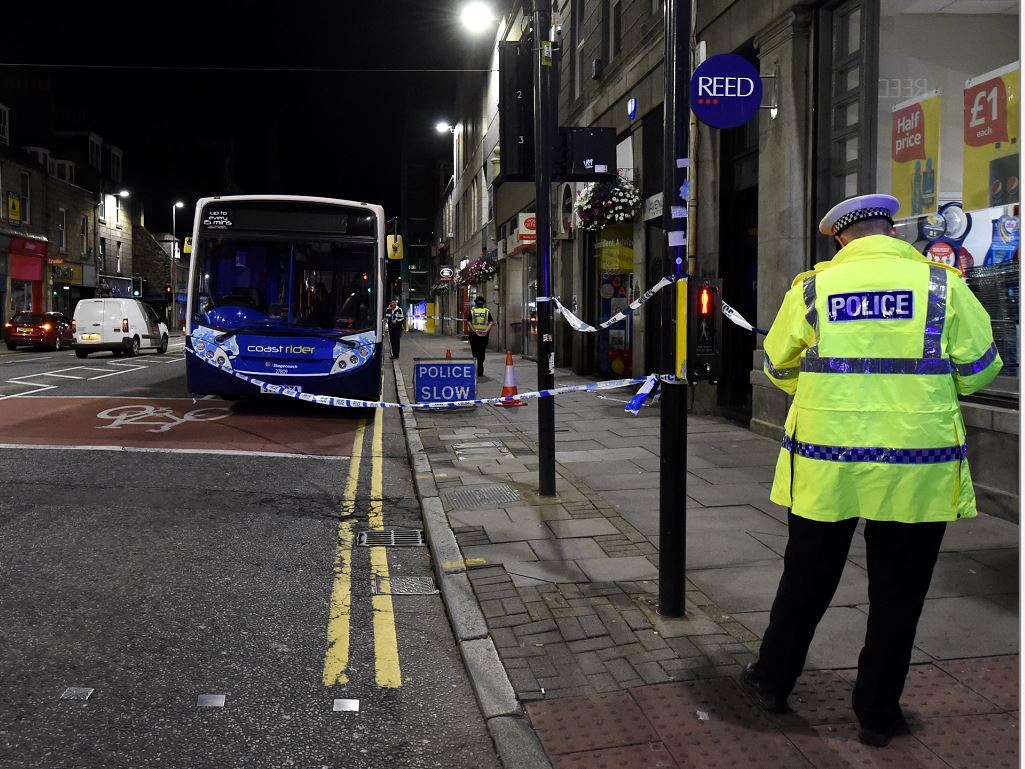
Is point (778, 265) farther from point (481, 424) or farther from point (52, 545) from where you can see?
point (52, 545)

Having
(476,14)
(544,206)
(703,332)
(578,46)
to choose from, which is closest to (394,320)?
(578,46)

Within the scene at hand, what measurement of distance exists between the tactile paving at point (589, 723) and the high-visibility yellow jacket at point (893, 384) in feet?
3.46

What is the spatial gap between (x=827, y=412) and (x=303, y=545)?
4017mm

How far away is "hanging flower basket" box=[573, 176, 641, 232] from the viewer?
14922 mm

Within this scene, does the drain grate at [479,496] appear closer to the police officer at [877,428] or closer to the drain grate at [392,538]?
the drain grate at [392,538]

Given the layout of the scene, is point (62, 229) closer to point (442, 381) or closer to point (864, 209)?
point (442, 381)

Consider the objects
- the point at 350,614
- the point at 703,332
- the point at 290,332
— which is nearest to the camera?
the point at 703,332

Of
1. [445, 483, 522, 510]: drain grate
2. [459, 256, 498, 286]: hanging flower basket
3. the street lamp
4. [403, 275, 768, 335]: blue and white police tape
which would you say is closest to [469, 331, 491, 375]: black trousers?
[403, 275, 768, 335]: blue and white police tape

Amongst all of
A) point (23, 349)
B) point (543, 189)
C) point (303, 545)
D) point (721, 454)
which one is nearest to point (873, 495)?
point (303, 545)

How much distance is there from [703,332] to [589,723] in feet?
6.11

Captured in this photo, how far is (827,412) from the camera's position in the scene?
3.13 metres

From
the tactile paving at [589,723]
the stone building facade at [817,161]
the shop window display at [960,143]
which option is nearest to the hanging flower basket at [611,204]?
the stone building facade at [817,161]

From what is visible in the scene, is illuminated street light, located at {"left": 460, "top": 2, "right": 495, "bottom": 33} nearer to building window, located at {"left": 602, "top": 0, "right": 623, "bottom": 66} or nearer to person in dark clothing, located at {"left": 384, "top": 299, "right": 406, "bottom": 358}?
building window, located at {"left": 602, "top": 0, "right": 623, "bottom": 66}

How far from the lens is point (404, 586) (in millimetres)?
5266
